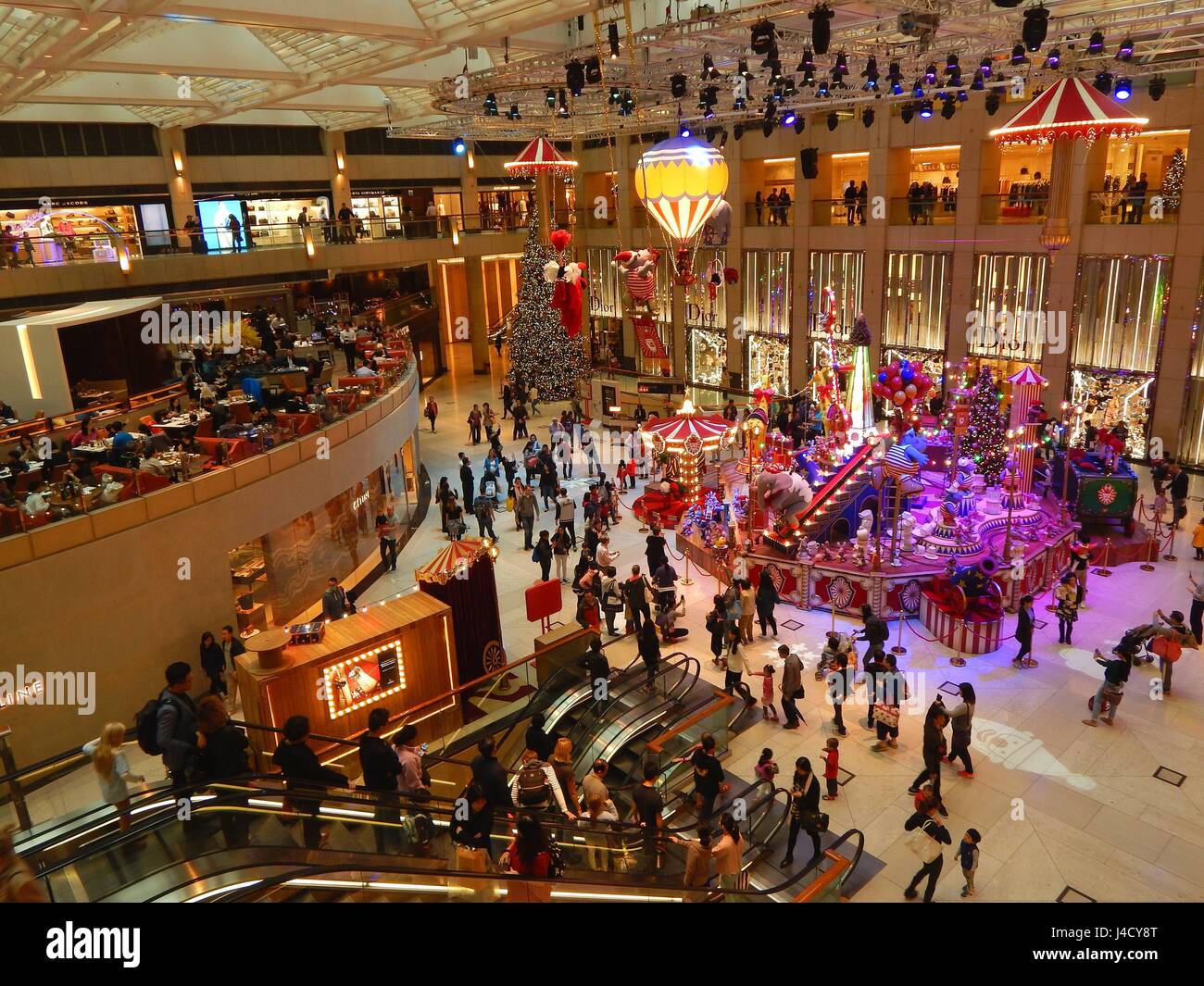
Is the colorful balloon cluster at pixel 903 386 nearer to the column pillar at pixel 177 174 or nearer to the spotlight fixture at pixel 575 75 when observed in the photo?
the spotlight fixture at pixel 575 75

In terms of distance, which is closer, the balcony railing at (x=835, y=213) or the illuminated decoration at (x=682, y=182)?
the illuminated decoration at (x=682, y=182)

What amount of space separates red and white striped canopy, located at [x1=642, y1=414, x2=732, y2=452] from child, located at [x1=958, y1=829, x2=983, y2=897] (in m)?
10.3

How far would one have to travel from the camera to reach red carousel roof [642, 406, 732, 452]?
17.2m

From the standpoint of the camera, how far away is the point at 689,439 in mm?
17188

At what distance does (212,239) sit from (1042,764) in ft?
75.6

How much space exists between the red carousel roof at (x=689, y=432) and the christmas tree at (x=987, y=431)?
4.63 m

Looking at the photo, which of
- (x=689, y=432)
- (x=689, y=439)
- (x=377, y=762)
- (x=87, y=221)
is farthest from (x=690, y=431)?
(x=87, y=221)

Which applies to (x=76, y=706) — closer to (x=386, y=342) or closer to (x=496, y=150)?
(x=386, y=342)

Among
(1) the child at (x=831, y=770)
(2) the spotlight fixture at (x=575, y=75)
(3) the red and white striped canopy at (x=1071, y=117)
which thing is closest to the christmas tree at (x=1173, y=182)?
(3) the red and white striped canopy at (x=1071, y=117)

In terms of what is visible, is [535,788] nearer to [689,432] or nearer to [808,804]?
[808,804]

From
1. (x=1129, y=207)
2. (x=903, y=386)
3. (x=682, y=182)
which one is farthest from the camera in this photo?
(x=1129, y=207)

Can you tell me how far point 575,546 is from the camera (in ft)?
55.2

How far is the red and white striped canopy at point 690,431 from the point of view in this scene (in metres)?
17.2

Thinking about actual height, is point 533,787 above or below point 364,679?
above
